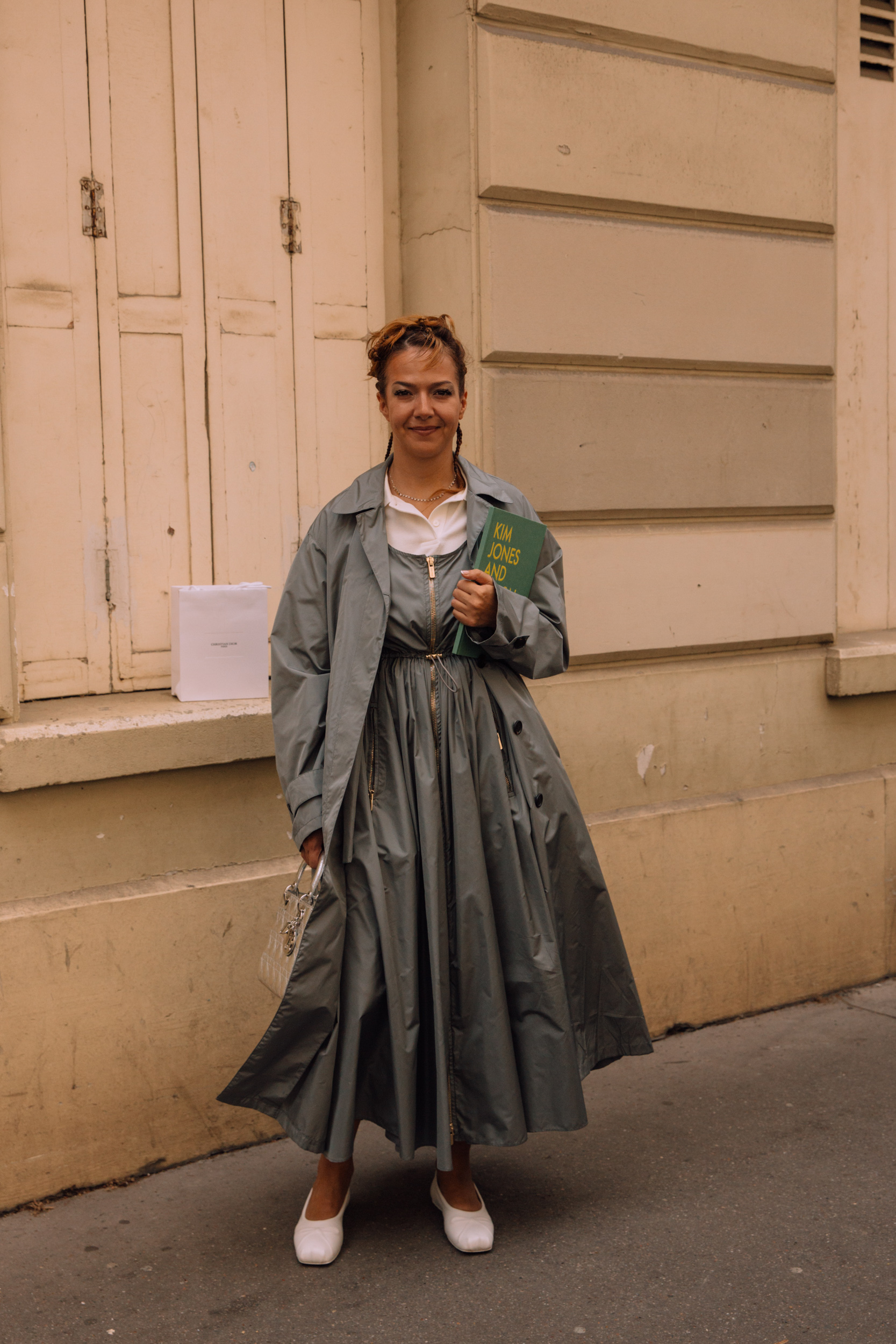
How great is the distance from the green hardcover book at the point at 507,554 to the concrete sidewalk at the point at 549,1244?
142cm

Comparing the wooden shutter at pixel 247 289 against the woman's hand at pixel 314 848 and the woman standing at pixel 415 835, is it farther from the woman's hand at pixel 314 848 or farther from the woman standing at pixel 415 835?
the woman's hand at pixel 314 848

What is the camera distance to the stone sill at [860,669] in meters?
4.75

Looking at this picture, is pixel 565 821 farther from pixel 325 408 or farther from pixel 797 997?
pixel 797 997

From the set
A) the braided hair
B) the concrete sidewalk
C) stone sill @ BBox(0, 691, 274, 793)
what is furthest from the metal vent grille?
the concrete sidewalk

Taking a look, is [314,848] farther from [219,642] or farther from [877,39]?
[877,39]

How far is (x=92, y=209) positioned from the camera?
3.65 meters

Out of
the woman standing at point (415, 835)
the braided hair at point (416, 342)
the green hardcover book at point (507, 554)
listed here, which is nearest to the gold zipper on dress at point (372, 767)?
the woman standing at point (415, 835)

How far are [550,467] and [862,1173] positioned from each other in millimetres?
2227

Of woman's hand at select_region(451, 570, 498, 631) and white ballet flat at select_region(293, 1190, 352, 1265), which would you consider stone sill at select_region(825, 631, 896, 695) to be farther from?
white ballet flat at select_region(293, 1190, 352, 1265)

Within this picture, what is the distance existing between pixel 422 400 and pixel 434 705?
697 mm

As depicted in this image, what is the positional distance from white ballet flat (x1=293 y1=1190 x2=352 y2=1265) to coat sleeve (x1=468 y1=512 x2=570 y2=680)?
136 centimetres

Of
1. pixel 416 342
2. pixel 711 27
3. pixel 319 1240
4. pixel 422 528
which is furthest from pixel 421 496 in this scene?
pixel 711 27

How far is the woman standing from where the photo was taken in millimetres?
2947

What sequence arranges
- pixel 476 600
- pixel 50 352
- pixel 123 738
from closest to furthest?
pixel 476 600
pixel 123 738
pixel 50 352
